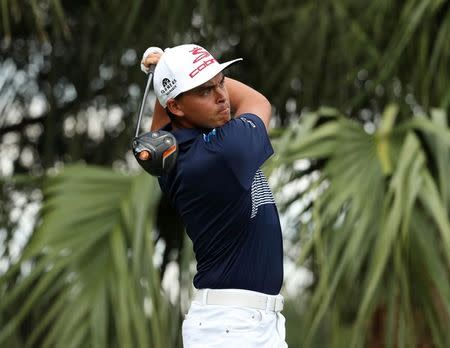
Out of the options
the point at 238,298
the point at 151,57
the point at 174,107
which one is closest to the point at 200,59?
the point at 174,107

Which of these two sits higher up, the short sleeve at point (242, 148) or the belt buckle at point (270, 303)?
the short sleeve at point (242, 148)

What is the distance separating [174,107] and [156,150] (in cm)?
22

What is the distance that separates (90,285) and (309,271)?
1.43 meters

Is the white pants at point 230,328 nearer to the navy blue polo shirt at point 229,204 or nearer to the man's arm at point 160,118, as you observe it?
the navy blue polo shirt at point 229,204

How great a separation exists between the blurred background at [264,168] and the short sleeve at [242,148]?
56.3 inches

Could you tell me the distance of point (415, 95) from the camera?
241 inches

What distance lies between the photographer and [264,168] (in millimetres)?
4668

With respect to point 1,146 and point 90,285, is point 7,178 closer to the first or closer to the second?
point 1,146

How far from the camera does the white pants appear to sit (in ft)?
10.0

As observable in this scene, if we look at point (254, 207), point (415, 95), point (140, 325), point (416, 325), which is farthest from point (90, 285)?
point (415, 95)

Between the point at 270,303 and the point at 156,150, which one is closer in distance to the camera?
the point at 156,150

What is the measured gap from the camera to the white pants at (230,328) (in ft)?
10.0

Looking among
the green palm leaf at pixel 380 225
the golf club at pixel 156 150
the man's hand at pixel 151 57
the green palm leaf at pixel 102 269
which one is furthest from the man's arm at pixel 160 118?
the green palm leaf at pixel 102 269

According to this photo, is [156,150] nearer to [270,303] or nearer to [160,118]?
[160,118]
